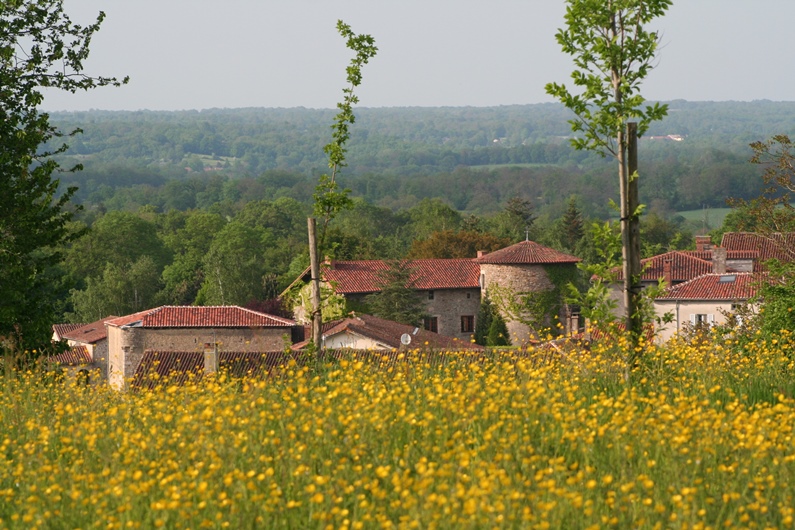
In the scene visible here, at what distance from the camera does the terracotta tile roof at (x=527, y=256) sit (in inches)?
2327

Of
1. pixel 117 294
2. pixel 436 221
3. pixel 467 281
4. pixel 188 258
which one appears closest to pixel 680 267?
pixel 467 281

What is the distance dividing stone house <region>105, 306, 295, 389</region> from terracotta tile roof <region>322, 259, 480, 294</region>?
13046 mm

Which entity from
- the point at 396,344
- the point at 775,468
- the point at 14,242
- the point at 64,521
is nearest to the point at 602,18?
the point at 775,468

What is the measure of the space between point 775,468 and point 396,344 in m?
32.9

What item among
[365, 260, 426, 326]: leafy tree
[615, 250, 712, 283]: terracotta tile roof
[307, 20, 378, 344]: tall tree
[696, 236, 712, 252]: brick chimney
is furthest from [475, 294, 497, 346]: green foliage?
[307, 20, 378, 344]: tall tree

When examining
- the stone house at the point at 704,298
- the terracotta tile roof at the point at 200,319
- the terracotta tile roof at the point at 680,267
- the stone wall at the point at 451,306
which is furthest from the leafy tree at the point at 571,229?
the terracotta tile roof at the point at 200,319

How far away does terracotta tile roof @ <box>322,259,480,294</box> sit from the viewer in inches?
2378

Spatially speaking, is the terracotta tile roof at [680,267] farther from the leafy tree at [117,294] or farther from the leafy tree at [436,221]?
the leafy tree at [436,221]

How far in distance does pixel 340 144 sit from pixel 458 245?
216 ft

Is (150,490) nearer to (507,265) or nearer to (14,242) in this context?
(14,242)

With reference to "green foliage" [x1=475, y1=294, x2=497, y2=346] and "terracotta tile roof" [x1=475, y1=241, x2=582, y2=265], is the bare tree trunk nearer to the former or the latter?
"terracotta tile roof" [x1=475, y1=241, x2=582, y2=265]

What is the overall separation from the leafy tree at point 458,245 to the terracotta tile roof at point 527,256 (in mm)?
18487

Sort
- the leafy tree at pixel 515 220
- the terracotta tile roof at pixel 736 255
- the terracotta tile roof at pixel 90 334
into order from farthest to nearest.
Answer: the leafy tree at pixel 515 220, the terracotta tile roof at pixel 736 255, the terracotta tile roof at pixel 90 334

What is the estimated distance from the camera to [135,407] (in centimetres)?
788
